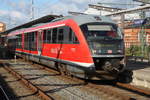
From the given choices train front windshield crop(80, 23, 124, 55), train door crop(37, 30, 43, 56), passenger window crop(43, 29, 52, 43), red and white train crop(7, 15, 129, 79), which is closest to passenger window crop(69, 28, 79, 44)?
red and white train crop(7, 15, 129, 79)

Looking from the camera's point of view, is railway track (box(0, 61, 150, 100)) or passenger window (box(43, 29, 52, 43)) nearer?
railway track (box(0, 61, 150, 100))

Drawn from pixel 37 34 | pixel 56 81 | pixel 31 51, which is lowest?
pixel 56 81

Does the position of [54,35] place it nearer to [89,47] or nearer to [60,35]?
[60,35]

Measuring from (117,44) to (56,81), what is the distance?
327 cm

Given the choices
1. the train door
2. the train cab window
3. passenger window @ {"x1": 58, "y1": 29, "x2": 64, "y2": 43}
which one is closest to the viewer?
passenger window @ {"x1": 58, "y1": 29, "x2": 64, "y2": 43}

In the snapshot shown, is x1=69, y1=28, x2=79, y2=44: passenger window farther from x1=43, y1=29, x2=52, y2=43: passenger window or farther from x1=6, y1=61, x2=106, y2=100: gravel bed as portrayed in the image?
x1=43, y1=29, x2=52, y2=43: passenger window

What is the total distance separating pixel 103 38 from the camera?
10.5 m

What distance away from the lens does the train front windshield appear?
1029 centimetres

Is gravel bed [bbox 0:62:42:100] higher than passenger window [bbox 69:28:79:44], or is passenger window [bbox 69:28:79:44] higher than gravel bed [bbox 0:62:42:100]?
passenger window [bbox 69:28:79:44]

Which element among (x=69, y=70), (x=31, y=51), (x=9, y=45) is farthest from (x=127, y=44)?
(x=69, y=70)

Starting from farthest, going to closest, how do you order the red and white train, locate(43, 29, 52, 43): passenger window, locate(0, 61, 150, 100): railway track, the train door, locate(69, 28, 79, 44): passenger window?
the train door → locate(43, 29, 52, 43): passenger window → locate(69, 28, 79, 44): passenger window → the red and white train → locate(0, 61, 150, 100): railway track

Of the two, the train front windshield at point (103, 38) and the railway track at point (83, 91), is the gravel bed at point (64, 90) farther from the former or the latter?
the train front windshield at point (103, 38)

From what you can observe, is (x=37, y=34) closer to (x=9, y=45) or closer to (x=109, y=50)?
(x=109, y=50)

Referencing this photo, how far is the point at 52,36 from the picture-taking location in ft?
44.9
